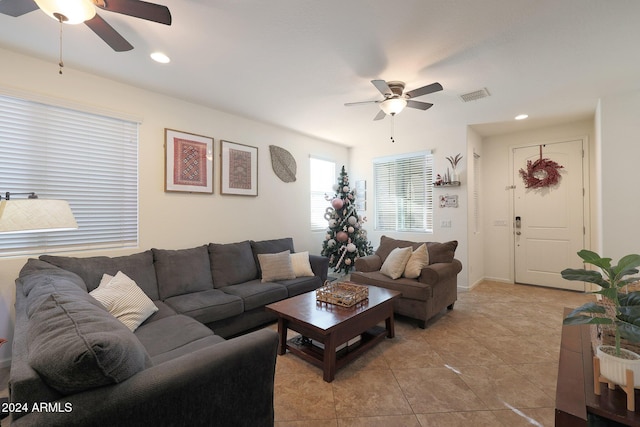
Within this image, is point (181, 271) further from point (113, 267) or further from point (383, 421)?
point (383, 421)

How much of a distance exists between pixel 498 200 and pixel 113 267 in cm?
570

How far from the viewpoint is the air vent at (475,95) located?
3.11m

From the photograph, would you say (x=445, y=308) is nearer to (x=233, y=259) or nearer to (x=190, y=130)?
(x=233, y=259)

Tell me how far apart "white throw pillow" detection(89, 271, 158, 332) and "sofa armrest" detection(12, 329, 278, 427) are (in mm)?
1255

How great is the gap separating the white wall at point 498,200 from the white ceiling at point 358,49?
4.39ft

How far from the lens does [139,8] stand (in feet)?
4.81

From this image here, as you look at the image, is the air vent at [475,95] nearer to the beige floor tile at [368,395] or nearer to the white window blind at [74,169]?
the beige floor tile at [368,395]

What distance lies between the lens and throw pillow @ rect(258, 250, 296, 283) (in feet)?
11.2

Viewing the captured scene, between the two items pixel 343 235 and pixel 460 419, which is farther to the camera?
pixel 343 235

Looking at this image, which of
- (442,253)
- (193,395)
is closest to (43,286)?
(193,395)

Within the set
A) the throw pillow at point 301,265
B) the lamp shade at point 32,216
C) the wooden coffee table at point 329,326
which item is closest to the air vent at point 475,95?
the wooden coffee table at point 329,326

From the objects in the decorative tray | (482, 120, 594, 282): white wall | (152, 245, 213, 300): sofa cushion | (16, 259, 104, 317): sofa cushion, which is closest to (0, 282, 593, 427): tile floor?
the decorative tray

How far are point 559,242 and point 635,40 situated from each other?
126 inches

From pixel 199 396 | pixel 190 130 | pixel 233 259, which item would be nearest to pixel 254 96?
pixel 190 130
